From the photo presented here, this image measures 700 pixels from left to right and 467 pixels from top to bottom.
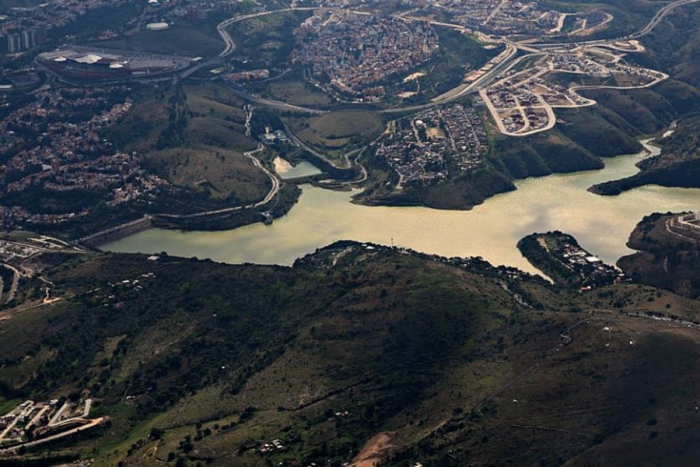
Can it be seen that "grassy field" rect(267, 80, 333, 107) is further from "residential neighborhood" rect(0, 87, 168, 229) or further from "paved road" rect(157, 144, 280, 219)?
"paved road" rect(157, 144, 280, 219)

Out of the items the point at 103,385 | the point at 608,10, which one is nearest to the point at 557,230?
the point at 103,385

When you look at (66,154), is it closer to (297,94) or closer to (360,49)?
(297,94)

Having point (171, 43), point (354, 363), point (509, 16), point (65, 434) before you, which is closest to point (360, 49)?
point (509, 16)

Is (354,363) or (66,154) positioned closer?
(354,363)

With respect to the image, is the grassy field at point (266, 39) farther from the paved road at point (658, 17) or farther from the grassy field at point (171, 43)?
the paved road at point (658, 17)

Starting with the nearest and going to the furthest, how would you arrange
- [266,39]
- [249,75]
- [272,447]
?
[272,447]
[249,75]
[266,39]

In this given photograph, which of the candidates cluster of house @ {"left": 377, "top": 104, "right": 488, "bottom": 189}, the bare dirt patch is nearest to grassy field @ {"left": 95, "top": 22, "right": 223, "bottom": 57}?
cluster of house @ {"left": 377, "top": 104, "right": 488, "bottom": 189}
